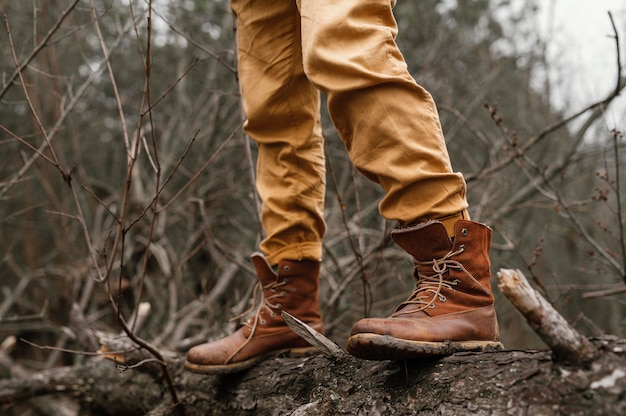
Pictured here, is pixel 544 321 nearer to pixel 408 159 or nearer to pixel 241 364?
pixel 408 159

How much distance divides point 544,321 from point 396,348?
326 mm

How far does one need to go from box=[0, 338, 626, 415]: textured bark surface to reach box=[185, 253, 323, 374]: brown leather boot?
58mm

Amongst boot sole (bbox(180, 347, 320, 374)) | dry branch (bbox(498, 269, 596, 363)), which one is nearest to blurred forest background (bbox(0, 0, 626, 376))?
boot sole (bbox(180, 347, 320, 374))

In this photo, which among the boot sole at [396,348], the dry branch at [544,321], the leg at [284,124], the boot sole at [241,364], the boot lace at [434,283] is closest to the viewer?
the dry branch at [544,321]

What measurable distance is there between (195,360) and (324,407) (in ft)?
1.64

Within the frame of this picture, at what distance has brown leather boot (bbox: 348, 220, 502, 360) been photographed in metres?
1.29

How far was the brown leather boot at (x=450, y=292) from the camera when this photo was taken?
50.8 inches

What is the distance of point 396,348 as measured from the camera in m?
1.21

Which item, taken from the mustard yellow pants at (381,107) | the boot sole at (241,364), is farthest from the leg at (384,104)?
the boot sole at (241,364)

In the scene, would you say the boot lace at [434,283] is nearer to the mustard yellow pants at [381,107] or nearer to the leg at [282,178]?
the mustard yellow pants at [381,107]

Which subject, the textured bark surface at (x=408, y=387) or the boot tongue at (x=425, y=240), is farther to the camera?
the boot tongue at (x=425, y=240)

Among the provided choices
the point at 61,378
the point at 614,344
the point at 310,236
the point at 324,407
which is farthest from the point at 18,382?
the point at 614,344

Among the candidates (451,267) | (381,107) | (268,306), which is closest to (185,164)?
(268,306)

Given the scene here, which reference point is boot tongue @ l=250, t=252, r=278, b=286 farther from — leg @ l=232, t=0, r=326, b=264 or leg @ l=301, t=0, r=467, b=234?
leg @ l=301, t=0, r=467, b=234
